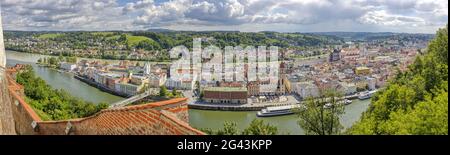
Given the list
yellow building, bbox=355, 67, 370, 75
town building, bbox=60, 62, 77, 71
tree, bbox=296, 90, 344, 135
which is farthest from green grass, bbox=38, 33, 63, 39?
tree, bbox=296, 90, 344, 135

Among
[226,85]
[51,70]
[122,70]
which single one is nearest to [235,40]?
[226,85]

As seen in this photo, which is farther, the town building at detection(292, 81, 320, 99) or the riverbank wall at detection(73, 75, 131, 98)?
the riverbank wall at detection(73, 75, 131, 98)

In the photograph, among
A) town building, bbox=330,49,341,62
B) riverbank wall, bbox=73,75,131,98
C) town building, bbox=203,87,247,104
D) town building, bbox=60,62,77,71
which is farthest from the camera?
town building, bbox=330,49,341,62

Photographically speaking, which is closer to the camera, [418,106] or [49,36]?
[418,106]

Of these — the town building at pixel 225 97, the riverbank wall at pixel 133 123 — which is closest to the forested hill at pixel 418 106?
the riverbank wall at pixel 133 123

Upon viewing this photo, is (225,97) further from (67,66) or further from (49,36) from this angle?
(49,36)

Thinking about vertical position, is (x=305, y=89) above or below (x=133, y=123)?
below

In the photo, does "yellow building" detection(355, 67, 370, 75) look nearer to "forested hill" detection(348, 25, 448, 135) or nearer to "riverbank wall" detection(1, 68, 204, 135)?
"forested hill" detection(348, 25, 448, 135)

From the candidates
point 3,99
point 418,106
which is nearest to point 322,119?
point 418,106

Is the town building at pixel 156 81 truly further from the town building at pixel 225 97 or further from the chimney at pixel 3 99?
the chimney at pixel 3 99
